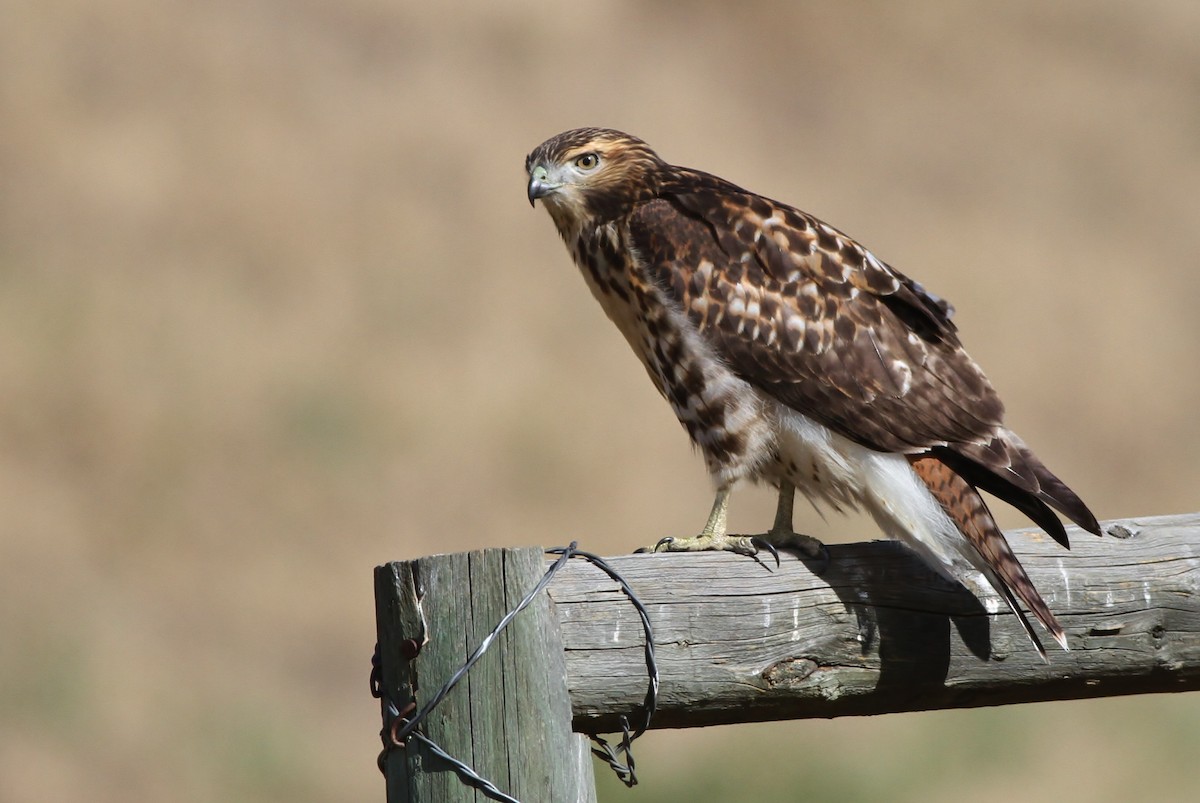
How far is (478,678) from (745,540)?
94 cm

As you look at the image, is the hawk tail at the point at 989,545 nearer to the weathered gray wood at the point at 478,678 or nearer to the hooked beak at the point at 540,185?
the weathered gray wood at the point at 478,678

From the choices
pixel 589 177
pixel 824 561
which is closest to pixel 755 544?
pixel 824 561

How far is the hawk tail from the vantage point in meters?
2.95

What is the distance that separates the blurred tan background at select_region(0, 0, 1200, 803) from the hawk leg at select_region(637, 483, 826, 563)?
4.31 m

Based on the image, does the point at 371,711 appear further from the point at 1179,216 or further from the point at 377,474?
the point at 1179,216

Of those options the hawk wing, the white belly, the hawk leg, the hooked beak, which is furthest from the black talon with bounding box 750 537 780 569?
the hooked beak

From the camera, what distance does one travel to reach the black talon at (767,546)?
9.71 feet

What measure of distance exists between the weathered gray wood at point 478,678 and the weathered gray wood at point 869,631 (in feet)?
0.37

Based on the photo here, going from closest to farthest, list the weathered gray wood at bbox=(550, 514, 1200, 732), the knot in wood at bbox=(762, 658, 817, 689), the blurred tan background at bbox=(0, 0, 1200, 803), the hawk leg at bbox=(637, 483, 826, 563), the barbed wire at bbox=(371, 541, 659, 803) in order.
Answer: the barbed wire at bbox=(371, 541, 659, 803), the weathered gray wood at bbox=(550, 514, 1200, 732), the knot in wood at bbox=(762, 658, 817, 689), the hawk leg at bbox=(637, 483, 826, 563), the blurred tan background at bbox=(0, 0, 1200, 803)

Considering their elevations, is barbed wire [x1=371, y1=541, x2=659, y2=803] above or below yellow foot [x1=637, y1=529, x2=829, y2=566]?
below

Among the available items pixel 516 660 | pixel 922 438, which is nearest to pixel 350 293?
pixel 922 438

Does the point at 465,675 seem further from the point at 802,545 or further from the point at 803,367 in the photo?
the point at 803,367

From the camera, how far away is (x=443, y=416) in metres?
11.6

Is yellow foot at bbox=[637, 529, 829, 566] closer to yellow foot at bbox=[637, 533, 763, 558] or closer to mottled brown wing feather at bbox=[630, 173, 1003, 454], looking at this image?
yellow foot at bbox=[637, 533, 763, 558]
